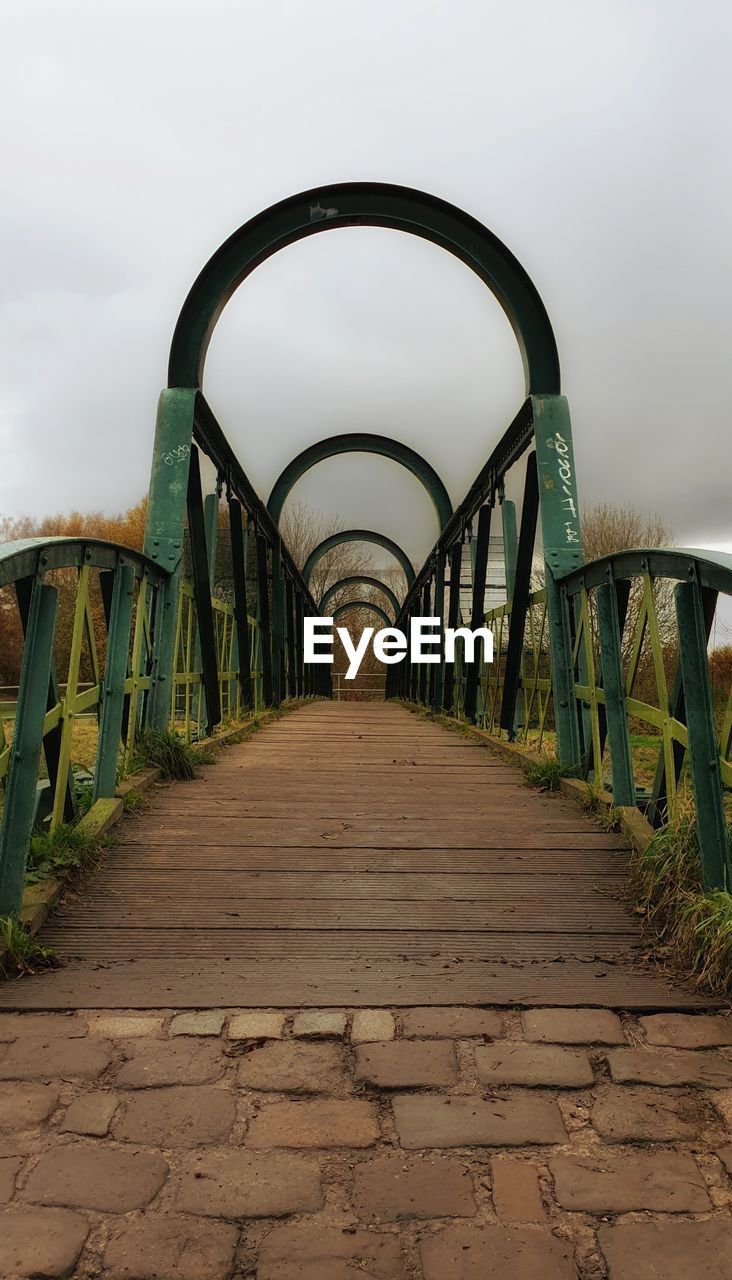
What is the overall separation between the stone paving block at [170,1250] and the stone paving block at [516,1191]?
41 centimetres

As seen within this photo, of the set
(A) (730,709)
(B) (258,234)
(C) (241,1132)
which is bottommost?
(C) (241,1132)

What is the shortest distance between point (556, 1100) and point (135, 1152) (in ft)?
2.51

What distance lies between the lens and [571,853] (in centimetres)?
307

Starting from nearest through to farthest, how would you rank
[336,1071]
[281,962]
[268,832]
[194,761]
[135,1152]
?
1. [135,1152]
2. [336,1071]
3. [281,962]
4. [268,832]
5. [194,761]

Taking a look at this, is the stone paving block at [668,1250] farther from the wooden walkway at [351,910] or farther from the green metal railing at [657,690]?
the green metal railing at [657,690]

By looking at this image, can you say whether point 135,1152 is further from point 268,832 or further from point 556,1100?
point 268,832

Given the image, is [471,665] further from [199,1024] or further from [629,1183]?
[629,1183]

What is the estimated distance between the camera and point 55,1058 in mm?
1699

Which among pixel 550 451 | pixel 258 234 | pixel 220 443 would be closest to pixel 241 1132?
pixel 550 451

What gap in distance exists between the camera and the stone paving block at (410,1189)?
4.21ft

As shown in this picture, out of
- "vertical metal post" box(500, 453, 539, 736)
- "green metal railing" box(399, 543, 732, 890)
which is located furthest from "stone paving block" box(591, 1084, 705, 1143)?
"vertical metal post" box(500, 453, 539, 736)

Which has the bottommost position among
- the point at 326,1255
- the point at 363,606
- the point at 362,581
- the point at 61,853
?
the point at 326,1255

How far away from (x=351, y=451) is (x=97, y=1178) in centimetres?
1325

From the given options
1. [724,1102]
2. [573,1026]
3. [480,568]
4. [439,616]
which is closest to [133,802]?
[573,1026]
